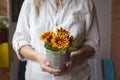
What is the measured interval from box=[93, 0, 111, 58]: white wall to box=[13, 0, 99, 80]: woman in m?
1.92

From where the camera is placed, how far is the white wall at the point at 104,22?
3351mm

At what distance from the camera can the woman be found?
4.54ft

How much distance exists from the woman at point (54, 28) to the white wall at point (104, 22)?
1.92 m

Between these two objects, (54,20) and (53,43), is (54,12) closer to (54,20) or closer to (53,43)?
(54,20)

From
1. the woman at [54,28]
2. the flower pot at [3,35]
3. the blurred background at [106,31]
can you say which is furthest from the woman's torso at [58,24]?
the blurred background at [106,31]

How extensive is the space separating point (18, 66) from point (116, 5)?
1.30m

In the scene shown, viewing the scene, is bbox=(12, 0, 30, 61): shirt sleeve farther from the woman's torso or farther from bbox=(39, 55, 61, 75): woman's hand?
bbox=(39, 55, 61, 75): woman's hand

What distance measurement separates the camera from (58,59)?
1.21 m

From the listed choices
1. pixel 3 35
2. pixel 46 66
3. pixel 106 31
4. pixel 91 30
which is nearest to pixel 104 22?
pixel 106 31

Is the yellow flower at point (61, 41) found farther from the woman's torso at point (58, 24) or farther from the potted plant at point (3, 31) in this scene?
the potted plant at point (3, 31)

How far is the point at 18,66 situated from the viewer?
2945mm

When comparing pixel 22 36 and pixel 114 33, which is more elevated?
pixel 22 36

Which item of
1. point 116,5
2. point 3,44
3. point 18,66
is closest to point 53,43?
point 3,44

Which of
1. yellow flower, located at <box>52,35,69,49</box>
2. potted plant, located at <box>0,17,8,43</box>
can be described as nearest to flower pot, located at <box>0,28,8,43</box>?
potted plant, located at <box>0,17,8,43</box>
